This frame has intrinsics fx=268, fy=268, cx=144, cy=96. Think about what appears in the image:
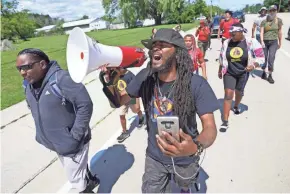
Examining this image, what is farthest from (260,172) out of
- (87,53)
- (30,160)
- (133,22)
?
(133,22)

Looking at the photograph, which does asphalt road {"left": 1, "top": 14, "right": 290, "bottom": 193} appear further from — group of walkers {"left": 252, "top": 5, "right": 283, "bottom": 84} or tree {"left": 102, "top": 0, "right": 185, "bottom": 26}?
tree {"left": 102, "top": 0, "right": 185, "bottom": 26}

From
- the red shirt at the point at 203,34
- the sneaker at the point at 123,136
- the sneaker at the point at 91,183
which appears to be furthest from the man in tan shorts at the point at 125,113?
the red shirt at the point at 203,34

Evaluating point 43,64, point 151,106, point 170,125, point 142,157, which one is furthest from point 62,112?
point 142,157

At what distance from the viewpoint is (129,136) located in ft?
15.1

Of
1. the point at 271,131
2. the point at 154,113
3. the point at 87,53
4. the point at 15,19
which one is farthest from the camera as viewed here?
the point at 15,19

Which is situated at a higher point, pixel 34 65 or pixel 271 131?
pixel 34 65

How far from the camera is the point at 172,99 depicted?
2025 mm

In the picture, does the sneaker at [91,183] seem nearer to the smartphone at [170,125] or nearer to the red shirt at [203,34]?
the smartphone at [170,125]

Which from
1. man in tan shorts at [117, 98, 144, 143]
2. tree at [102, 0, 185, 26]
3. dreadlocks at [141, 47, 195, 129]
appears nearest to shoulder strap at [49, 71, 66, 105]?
dreadlocks at [141, 47, 195, 129]

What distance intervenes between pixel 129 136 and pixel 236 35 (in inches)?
94.8

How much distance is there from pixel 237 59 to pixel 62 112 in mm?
3070

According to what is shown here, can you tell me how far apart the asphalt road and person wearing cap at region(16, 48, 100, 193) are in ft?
3.21

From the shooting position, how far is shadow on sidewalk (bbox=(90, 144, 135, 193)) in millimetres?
3402

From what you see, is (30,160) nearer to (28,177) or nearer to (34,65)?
(28,177)
